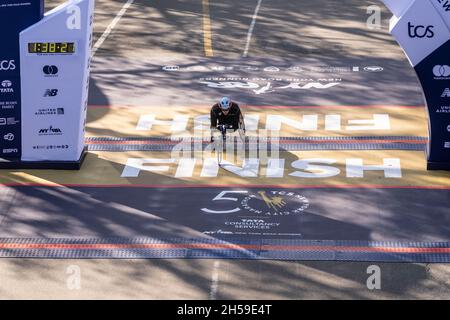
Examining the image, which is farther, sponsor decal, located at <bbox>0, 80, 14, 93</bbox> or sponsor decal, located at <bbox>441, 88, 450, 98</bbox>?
sponsor decal, located at <bbox>0, 80, 14, 93</bbox>

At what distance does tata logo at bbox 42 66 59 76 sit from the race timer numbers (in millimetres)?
342

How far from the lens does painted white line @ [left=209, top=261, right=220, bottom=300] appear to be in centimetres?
1619

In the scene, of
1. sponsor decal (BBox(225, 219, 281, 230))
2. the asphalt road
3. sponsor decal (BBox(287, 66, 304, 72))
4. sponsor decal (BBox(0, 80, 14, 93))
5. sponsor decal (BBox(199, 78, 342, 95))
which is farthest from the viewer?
sponsor decal (BBox(287, 66, 304, 72))

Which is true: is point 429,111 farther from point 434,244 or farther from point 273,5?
point 273,5

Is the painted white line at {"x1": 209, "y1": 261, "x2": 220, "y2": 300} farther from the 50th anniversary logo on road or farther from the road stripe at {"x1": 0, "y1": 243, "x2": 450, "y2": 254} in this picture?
the 50th anniversary logo on road

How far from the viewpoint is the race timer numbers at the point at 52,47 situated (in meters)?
20.5

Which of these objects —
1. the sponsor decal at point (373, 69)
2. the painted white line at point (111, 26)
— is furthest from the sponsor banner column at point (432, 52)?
the painted white line at point (111, 26)

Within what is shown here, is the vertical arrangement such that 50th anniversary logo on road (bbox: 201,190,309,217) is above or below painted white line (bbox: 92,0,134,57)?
above

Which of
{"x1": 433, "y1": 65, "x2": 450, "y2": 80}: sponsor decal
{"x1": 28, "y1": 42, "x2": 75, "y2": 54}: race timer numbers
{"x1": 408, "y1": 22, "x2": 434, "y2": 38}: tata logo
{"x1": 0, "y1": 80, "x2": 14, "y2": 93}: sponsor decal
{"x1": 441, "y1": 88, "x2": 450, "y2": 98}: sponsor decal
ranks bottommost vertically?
{"x1": 0, "y1": 80, "x2": 14, "y2": 93}: sponsor decal

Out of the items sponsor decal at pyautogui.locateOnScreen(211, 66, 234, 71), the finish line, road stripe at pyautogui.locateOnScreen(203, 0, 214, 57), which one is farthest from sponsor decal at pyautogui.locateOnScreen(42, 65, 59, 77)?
road stripe at pyautogui.locateOnScreen(203, 0, 214, 57)

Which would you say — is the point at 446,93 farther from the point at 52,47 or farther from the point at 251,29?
the point at 251,29

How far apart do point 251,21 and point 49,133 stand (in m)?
11.7

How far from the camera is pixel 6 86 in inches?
824
